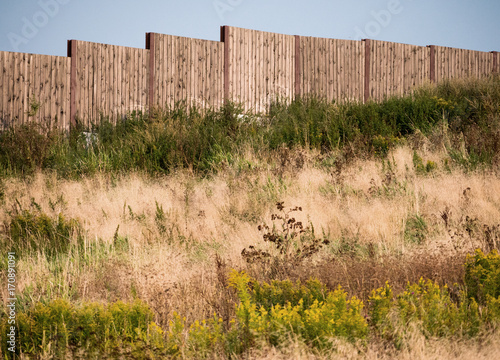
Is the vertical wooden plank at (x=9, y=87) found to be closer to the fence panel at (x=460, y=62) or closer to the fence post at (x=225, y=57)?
the fence post at (x=225, y=57)

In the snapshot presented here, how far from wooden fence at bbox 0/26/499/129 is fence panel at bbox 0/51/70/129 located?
0.06ft

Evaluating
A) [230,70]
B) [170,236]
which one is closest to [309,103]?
[230,70]

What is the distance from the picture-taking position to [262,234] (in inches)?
182

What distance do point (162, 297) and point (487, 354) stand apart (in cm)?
191

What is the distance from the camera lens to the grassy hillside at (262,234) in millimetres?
2602

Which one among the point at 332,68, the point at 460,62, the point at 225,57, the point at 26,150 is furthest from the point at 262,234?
the point at 460,62

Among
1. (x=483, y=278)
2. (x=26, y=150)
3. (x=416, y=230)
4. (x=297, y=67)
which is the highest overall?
(x=297, y=67)

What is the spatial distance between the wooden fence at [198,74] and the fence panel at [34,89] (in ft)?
0.06

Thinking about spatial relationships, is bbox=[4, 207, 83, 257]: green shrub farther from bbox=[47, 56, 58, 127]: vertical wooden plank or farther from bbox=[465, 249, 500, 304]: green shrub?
bbox=[47, 56, 58, 127]: vertical wooden plank

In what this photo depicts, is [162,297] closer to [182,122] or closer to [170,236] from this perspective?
[170,236]

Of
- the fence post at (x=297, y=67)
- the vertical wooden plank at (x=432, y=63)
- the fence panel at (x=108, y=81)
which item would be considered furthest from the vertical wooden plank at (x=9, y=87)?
the vertical wooden plank at (x=432, y=63)

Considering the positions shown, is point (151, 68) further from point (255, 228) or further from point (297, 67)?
point (255, 228)

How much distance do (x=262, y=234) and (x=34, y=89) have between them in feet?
23.5

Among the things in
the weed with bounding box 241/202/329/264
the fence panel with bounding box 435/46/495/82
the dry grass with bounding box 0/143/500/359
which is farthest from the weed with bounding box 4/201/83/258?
the fence panel with bounding box 435/46/495/82
